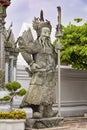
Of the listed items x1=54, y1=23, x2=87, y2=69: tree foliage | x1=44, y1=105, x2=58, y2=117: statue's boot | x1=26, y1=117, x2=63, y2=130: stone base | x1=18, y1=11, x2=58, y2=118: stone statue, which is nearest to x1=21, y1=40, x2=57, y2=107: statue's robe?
x1=18, y1=11, x2=58, y2=118: stone statue

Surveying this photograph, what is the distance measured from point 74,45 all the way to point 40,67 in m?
5.08

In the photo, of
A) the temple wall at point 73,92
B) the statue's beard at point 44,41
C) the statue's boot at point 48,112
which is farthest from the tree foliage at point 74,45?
the statue's boot at point 48,112

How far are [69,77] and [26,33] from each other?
603cm

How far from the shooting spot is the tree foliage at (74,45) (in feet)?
48.6

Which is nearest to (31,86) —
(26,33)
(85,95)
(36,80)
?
(36,80)

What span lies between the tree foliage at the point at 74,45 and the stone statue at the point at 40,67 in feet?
13.6

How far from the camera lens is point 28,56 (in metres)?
10.2

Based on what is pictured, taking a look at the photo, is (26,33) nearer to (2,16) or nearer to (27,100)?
(27,100)

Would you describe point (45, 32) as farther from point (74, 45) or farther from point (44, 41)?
point (74, 45)

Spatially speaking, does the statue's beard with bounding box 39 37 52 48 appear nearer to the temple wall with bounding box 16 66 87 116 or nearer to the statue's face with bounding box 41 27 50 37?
the statue's face with bounding box 41 27 50 37

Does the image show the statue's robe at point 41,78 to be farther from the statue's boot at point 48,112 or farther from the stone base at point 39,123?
the stone base at point 39,123

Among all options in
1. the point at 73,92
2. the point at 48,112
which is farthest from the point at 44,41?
the point at 73,92

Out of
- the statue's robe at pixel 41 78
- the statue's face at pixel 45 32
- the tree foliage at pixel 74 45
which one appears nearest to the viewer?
the statue's robe at pixel 41 78

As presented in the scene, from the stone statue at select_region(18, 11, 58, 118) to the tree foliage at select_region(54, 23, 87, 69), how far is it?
13.6ft
